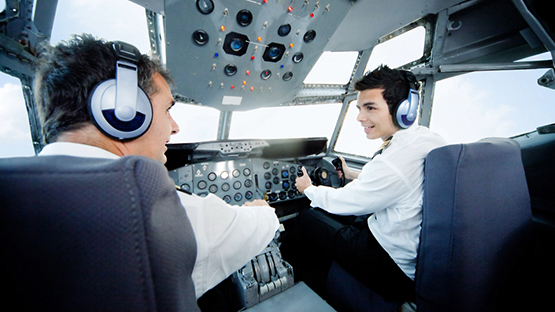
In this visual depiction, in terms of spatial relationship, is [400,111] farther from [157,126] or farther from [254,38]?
[157,126]

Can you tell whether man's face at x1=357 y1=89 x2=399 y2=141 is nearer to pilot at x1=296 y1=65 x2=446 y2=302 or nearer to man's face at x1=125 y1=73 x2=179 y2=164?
pilot at x1=296 y1=65 x2=446 y2=302

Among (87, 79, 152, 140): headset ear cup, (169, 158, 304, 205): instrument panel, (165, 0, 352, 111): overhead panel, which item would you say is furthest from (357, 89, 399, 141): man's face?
(87, 79, 152, 140): headset ear cup

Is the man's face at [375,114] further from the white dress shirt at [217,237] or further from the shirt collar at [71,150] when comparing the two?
the shirt collar at [71,150]

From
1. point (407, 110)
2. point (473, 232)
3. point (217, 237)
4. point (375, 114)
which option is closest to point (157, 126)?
point (217, 237)

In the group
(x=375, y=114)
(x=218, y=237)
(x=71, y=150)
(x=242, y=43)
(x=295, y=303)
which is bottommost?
(x=295, y=303)

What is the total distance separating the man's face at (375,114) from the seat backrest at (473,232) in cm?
62

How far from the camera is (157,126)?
2.56ft

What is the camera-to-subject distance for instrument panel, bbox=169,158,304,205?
209cm

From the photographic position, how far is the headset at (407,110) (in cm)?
144

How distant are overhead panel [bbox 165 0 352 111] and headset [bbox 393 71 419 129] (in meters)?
0.95

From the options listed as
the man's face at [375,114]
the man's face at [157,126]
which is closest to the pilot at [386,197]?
the man's face at [375,114]

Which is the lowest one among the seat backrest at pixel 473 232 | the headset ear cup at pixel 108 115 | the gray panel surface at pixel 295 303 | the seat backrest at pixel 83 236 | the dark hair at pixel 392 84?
the gray panel surface at pixel 295 303

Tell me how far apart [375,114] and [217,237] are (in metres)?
1.41

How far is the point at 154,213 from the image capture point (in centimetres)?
35
